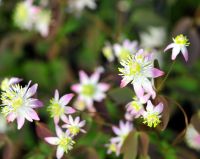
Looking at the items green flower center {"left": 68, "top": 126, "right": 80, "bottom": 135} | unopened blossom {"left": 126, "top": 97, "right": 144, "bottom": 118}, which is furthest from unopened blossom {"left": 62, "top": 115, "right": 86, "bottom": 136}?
unopened blossom {"left": 126, "top": 97, "right": 144, "bottom": 118}

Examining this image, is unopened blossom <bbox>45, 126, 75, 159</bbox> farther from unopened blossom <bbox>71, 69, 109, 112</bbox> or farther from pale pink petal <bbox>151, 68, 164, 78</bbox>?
unopened blossom <bbox>71, 69, 109, 112</bbox>

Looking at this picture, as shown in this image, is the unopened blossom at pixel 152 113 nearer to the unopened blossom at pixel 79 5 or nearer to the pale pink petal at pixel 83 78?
the pale pink petal at pixel 83 78

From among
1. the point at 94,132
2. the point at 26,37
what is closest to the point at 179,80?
the point at 94,132

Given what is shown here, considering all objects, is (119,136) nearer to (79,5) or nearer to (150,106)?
(150,106)

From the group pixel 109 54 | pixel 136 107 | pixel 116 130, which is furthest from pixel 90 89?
pixel 136 107

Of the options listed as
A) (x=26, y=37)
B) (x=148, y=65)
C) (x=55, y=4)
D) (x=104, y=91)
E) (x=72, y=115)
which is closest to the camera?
(x=148, y=65)

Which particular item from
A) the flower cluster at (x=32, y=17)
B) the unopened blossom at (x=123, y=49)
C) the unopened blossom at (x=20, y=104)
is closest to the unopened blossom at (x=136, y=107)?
the unopened blossom at (x=20, y=104)

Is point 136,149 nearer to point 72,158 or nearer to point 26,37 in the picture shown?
point 72,158
